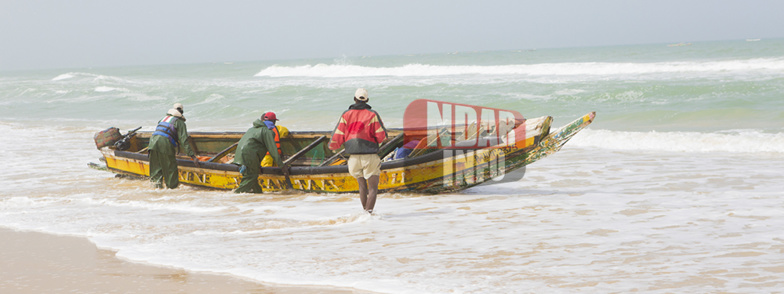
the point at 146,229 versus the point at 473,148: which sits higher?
the point at 473,148

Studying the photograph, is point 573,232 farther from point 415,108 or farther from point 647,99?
point 647,99

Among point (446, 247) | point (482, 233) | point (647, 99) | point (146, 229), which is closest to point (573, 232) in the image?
point (482, 233)

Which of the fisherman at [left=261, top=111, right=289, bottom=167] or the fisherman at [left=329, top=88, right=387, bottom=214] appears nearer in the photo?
the fisherman at [left=329, top=88, right=387, bottom=214]

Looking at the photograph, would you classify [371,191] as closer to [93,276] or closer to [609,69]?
[93,276]

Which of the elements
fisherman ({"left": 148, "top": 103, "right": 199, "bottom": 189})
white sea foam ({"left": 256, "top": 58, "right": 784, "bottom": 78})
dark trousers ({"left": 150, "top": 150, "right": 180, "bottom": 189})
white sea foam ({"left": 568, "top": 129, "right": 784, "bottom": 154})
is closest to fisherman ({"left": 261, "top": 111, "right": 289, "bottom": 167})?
fisherman ({"left": 148, "top": 103, "right": 199, "bottom": 189})

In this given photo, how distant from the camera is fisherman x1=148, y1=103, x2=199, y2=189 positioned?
10.2 meters

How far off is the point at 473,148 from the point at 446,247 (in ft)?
7.95

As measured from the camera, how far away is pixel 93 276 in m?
5.60

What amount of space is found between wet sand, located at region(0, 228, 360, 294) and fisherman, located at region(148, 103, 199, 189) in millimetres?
3522

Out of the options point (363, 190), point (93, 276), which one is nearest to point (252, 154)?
point (363, 190)

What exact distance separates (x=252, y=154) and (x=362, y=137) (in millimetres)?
2549

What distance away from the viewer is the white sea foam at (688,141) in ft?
43.3

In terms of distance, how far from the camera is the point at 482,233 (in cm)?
673

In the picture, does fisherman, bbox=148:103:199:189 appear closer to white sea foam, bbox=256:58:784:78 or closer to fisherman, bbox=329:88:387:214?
fisherman, bbox=329:88:387:214
